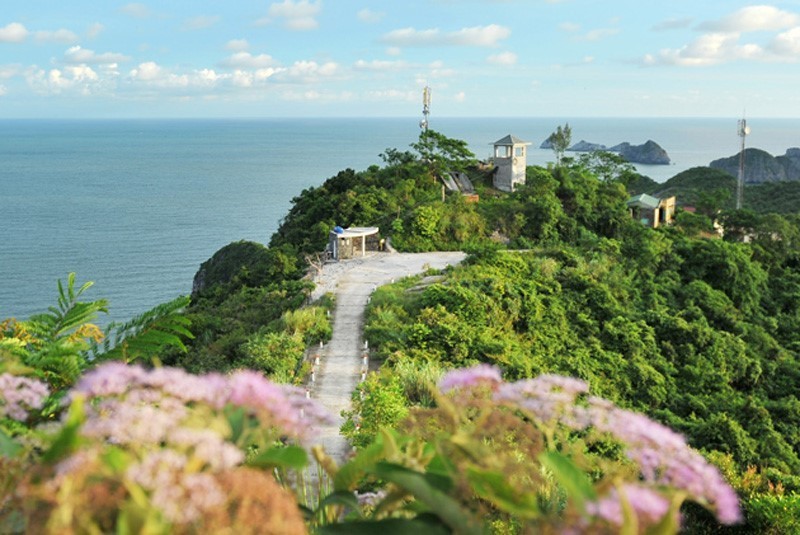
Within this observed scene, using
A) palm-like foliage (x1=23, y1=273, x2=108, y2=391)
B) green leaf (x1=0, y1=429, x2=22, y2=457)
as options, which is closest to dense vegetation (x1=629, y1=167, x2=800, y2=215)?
palm-like foliage (x1=23, y1=273, x2=108, y2=391)

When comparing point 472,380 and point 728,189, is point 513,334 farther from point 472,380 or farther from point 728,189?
point 728,189

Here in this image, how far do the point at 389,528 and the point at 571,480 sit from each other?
0.72 metres

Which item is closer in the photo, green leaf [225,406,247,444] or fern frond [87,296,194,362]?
green leaf [225,406,247,444]

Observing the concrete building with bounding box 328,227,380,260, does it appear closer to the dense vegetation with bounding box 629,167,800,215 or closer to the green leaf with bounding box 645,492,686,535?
the green leaf with bounding box 645,492,686,535

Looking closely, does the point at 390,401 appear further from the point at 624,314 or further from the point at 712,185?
the point at 712,185

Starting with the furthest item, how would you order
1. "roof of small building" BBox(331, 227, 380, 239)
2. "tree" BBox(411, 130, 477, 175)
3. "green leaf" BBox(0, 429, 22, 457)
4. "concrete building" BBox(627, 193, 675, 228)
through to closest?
"tree" BBox(411, 130, 477, 175), "concrete building" BBox(627, 193, 675, 228), "roof of small building" BBox(331, 227, 380, 239), "green leaf" BBox(0, 429, 22, 457)

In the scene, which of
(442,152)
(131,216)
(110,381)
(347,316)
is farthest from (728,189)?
(110,381)

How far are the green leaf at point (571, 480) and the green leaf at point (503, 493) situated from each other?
0.14 metres

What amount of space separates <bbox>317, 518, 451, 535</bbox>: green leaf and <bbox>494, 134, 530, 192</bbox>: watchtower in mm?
36411

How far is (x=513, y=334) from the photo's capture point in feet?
65.7

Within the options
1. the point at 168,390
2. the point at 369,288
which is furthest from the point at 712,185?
the point at 168,390

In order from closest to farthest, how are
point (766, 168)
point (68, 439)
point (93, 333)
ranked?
point (68, 439), point (93, 333), point (766, 168)

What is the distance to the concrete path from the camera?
46.5 ft

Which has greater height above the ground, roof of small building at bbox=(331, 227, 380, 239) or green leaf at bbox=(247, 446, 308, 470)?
green leaf at bbox=(247, 446, 308, 470)
